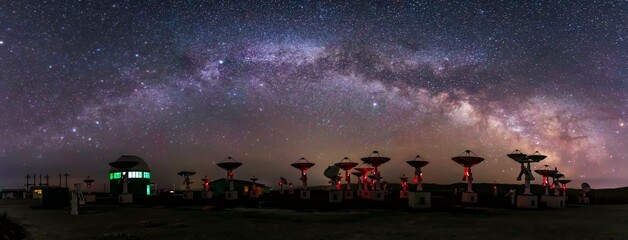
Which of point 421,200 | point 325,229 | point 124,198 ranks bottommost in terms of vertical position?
point 124,198


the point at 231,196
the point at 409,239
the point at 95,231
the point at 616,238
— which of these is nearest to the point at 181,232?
the point at 95,231

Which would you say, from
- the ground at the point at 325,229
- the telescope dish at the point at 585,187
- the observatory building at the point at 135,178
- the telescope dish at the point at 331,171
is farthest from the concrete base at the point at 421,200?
the observatory building at the point at 135,178

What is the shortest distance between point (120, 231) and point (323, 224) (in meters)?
11.6

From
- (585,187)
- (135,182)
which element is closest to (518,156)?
(585,187)

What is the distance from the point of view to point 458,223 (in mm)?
29188

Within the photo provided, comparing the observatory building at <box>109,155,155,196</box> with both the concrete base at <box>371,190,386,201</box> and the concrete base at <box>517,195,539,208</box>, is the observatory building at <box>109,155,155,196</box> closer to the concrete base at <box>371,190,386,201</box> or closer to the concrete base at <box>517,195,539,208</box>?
the concrete base at <box>371,190,386,201</box>

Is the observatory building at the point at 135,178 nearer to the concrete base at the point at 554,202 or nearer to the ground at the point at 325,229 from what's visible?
the ground at the point at 325,229

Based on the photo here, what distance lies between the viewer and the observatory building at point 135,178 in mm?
99812

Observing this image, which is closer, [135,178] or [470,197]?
[470,197]

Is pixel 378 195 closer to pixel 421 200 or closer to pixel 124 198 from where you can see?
pixel 421 200

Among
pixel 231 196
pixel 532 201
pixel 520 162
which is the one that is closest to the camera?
pixel 532 201

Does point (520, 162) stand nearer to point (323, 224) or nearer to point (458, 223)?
point (458, 223)

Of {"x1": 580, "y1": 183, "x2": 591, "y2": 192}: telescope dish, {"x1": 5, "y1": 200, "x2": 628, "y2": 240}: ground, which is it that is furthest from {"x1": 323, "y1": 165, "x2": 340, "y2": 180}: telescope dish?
{"x1": 5, "y1": 200, "x2": 628, "y2": 240}: ground

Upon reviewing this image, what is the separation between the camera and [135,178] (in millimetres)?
100938
